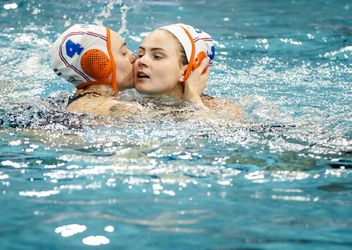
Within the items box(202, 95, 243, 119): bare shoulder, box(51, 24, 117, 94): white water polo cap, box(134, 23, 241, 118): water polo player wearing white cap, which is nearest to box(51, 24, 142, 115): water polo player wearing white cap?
box(51, 24, 117, 94): white water polo cap

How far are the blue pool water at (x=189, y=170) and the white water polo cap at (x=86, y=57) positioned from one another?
0.32 m

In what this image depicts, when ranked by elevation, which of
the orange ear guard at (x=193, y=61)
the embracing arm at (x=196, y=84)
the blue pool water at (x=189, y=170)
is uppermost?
the orange ear guard at (x=193, y=61)

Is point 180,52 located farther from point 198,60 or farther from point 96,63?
point 96,63

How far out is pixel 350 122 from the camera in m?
4.98

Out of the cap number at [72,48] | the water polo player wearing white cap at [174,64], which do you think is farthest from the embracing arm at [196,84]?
the cap number at [72,48]

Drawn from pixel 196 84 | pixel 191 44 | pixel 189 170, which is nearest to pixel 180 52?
pixel 191 44

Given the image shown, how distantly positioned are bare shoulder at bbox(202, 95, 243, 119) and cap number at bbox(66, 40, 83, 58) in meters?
1.08

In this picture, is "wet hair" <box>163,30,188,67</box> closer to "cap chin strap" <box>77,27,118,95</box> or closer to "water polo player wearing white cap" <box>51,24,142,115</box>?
"water polo player wearing white cap" <box>51,24,142,115</box>

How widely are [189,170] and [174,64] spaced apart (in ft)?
5.48

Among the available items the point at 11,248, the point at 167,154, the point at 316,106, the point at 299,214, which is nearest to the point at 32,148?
the point at 167,154

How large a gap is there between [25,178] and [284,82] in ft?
12.5

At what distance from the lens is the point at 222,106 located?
5.59 meters

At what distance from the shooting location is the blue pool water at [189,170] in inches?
119

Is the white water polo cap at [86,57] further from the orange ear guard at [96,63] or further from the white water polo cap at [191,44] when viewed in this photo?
the white water polo cap at [191,44]
